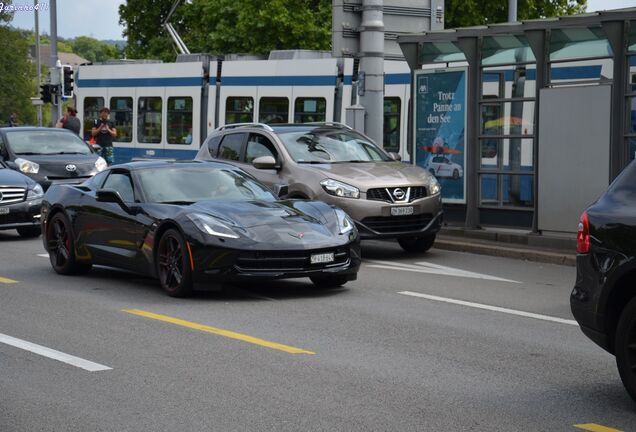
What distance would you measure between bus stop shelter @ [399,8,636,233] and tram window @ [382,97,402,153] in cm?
612

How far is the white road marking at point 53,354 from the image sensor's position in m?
8.53

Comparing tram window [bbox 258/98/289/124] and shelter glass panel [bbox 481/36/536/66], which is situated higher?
shelter glass panel [bbox 481/36/536/66]

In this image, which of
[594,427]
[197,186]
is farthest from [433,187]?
[594,427]

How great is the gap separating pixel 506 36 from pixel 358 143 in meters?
2.70

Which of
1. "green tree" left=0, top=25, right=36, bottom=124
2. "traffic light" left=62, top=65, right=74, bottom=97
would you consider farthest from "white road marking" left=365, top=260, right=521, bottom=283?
"green tree" left=0, top=25, right=36, bottom=124

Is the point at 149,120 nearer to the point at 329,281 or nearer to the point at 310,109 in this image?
the point at 310,109

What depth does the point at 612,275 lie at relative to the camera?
7.20m

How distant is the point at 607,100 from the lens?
1666 centimetres

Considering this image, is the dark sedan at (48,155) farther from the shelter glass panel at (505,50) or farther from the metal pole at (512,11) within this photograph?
the metal pole at (512,11)

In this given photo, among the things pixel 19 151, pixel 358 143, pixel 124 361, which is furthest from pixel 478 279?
pixel 19 151

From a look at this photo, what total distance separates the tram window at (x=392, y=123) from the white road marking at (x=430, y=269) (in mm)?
10756

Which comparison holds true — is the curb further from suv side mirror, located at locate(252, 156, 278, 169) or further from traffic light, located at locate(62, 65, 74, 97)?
traffic light, located at locate(62, 65, 74, 97)

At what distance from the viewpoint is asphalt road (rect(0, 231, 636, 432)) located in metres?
7.00

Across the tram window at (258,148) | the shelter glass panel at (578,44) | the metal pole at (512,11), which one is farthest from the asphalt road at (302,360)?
the metal pole at (512,11)
